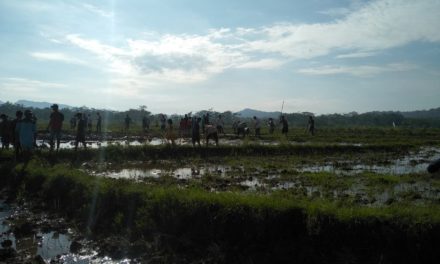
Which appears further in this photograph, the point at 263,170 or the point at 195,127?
the point at 195,127

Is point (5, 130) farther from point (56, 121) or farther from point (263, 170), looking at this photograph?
point (263, 170)

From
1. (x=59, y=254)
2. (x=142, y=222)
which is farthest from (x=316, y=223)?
(x=59, y=254)

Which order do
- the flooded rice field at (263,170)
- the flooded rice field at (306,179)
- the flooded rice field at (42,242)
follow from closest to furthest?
the flooded rice field at (42,242) → the flooded rice field at (306,179) → the flooded rice field at (263,170)

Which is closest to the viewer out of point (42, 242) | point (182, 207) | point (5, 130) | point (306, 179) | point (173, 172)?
point (42, 242)

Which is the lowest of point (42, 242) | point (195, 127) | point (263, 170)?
point (42, 242)

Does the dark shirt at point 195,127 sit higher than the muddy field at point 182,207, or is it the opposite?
the dark shirt at point 195,127

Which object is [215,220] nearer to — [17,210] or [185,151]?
[17,210]

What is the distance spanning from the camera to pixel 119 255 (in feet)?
25.1

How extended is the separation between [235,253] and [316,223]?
152cm

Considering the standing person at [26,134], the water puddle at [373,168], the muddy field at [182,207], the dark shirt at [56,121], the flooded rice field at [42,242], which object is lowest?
the flooded rice field at [42,242]

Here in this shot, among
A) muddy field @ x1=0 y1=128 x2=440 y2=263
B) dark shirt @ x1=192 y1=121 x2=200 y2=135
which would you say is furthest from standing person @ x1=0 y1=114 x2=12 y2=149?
dark shirt @ x1=192 y1=121 x2=200 y2=135

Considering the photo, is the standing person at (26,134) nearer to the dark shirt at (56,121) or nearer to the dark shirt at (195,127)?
the dark shirt at (56,121)

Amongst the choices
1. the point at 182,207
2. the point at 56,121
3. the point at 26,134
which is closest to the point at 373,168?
the point at 182,207

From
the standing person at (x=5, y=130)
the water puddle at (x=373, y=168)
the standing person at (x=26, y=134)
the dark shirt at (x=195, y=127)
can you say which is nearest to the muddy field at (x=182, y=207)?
the water puddle at (x=373, y=168)
